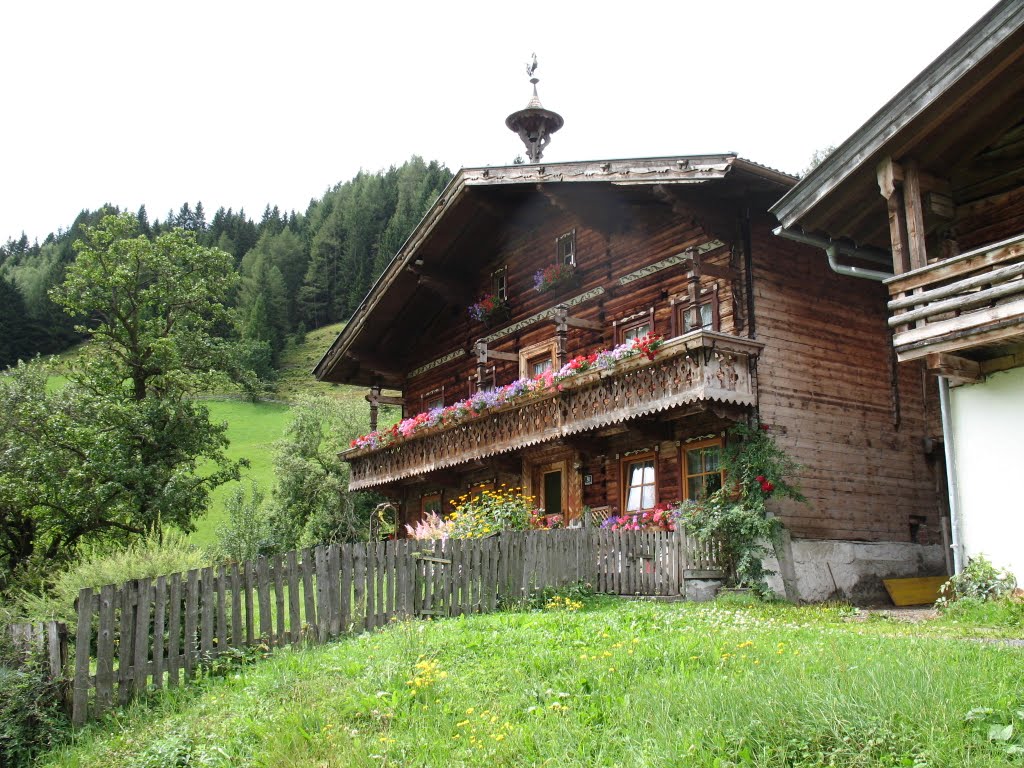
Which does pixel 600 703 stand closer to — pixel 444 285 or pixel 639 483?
pixel 639 483

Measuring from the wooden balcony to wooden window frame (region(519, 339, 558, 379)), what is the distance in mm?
9962

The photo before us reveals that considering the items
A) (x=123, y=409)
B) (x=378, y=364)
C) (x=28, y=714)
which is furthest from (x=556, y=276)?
(x=28, y=714)

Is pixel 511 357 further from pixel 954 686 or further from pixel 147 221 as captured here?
pixel 147 221

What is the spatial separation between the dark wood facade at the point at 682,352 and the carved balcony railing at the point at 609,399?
34 millimetres

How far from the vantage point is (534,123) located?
25.3 m

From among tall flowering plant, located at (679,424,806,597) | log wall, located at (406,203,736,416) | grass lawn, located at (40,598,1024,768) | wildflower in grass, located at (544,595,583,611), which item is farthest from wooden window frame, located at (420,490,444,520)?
grass lawn, located at (40,598,1024,768)

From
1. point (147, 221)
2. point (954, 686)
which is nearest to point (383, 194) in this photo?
point (147, 221)

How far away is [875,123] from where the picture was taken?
1208cm

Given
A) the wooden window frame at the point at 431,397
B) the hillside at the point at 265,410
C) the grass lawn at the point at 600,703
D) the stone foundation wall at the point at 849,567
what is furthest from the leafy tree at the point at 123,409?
the grass lawn at the point at 600,703

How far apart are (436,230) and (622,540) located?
1100 centimetres

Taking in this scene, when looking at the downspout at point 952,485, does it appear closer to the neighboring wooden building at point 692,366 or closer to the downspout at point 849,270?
the downspout at point 849,270

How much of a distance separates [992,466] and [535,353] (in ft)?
39.1

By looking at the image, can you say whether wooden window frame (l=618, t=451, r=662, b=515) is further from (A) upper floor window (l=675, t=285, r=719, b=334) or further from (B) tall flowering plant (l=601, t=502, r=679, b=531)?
(A) upper floor window (l=675, t=285, r=719, b=334)

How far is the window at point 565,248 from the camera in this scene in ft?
70.1
